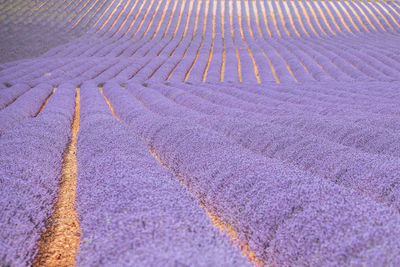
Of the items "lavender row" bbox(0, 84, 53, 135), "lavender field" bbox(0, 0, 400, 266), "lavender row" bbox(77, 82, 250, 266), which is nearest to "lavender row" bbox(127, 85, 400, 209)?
"lavender field" bbox(0, 0, 400, 266)

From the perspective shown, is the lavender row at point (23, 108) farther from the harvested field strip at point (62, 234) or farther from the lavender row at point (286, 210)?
the lavender row at point (286, 210)

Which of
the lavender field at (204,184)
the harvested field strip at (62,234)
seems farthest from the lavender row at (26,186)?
the harvested field strip at (62,234)

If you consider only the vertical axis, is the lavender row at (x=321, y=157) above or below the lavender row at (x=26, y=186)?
below

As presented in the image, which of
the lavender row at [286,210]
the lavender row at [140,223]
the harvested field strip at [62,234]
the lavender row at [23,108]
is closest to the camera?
the lavender row at [140,223]

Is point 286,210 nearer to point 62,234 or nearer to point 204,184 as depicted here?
point 204,184

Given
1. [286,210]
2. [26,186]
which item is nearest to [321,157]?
[286,210]

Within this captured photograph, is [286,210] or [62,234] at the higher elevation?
[286,210]

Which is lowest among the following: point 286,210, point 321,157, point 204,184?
point 321,157

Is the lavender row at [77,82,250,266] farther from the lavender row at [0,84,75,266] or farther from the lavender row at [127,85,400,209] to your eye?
the lavender row at [127,85,400,209]

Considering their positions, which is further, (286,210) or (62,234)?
(62,234)

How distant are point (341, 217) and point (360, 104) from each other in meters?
8.86

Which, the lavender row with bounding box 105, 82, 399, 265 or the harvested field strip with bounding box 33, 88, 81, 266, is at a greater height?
the lavender row with bounding box 105, 82, 399, 265

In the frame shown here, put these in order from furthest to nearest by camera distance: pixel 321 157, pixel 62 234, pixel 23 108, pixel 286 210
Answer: pixel 23 108 < pixel 321 157 < pixel 62 234 < pixel 286 210

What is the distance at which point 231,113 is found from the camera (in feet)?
28.6
